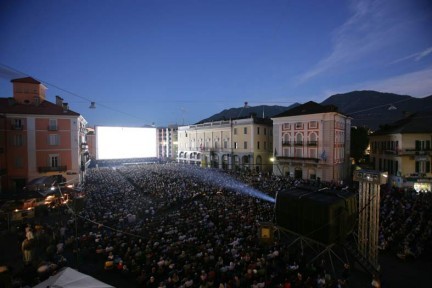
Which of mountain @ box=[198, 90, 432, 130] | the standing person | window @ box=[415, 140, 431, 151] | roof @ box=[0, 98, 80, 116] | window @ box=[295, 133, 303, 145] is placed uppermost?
mountain @ box=[198, 90, 432, 130]

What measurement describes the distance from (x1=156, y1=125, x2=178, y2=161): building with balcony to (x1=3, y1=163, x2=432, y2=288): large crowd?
8024 centimetres

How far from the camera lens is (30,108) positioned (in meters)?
26.5

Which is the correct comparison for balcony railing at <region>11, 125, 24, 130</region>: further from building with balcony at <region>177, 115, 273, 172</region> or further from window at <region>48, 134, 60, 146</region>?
building with balcony at <region>177, 115, 273, 172</region>

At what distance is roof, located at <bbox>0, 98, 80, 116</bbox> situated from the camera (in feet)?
84.1

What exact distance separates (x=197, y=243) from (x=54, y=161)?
25.4m

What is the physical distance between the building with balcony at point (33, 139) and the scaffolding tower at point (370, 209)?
29.9m

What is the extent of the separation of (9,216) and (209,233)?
564 inches

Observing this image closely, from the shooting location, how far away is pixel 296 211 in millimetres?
11297

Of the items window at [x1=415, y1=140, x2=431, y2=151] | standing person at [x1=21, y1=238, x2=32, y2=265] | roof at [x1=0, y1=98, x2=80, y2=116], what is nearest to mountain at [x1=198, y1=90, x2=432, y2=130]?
Result: roof at [x1=0, y1=98, x2=80, y2=116]

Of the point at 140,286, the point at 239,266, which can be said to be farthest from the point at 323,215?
the point at 140,286

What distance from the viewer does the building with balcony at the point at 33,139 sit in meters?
25.3

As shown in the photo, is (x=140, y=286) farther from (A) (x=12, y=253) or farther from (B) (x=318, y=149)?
(B) (x=318, y=149)

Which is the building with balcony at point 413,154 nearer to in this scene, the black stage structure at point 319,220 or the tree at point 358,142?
the tree at point 358,142

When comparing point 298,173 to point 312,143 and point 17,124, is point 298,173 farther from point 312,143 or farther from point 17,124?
point 17,124
